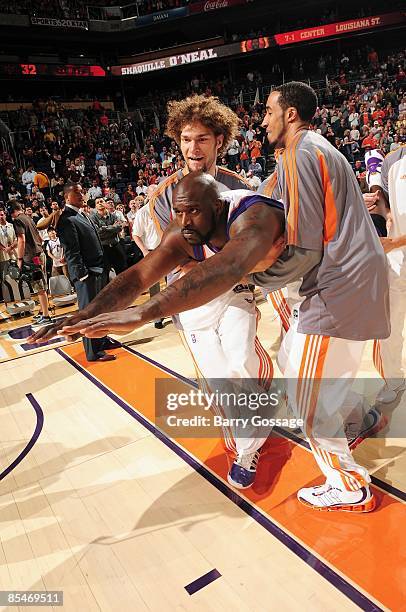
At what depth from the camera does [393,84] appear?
16859mm

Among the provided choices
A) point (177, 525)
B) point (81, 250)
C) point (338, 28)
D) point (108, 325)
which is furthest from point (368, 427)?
point (338, 28)

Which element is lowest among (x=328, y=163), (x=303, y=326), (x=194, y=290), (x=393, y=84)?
(x=303, y=326)

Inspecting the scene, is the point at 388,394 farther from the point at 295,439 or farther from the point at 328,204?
the point at 328,204

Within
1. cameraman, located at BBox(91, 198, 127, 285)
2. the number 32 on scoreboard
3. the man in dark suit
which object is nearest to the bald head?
the man in dark suit

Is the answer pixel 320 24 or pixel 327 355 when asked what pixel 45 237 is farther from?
pixel 320 24

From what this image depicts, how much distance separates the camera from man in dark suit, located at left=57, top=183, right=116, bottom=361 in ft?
15.0

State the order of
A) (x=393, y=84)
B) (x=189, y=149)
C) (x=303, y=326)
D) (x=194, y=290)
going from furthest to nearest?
(x=393, y=84) → (x=189, y=149) → (x=303, y=326) → (x=194, y=290)

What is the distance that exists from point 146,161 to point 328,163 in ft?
52.7

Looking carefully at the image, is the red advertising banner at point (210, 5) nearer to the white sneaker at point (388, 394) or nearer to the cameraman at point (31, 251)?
the cameraman at point (31, 251)

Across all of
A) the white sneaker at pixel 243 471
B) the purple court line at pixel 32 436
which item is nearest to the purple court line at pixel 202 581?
the white sneaker at pixel 243 471

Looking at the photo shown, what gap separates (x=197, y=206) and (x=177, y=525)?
5.17 feet

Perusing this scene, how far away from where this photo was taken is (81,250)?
4.71 m

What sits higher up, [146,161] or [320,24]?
[320,24]

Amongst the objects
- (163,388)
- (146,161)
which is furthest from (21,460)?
(146,161)
